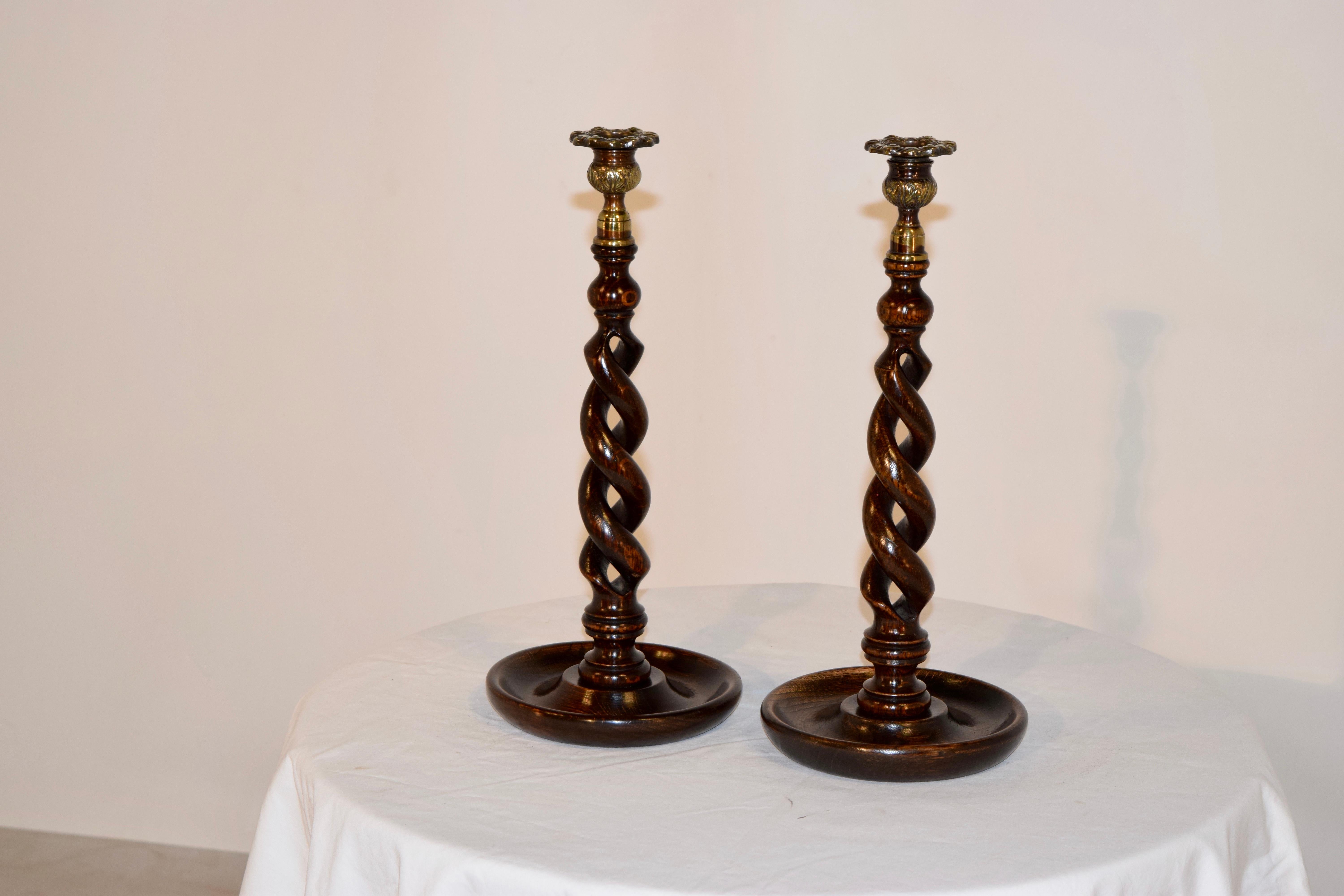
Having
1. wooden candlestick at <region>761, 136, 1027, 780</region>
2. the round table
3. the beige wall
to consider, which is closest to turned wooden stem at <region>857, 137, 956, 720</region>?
wooden candlestick at <region>761, 136, 1027, 780</region>

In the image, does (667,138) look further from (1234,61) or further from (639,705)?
(639,705)

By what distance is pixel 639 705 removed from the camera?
1259 mm

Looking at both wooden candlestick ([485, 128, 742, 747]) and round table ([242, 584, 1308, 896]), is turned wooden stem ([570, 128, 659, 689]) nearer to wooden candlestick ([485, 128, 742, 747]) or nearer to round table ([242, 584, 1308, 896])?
wooden candlestick ([485, 128, 742, 747])

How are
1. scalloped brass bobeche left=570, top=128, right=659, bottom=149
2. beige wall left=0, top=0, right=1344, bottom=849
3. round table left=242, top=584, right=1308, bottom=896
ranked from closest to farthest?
round table left=242, top=584, right=1308, bottom=896 < scalloped brass bobeche left=570, top=128, right=659, bottom=149 < beige wall left=0, top=0, right=1344, bottom=849

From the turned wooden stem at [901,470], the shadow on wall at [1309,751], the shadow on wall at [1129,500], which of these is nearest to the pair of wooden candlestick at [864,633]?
the turned wooden stem at [901,470]

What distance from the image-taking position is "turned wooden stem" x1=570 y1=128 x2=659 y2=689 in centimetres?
126

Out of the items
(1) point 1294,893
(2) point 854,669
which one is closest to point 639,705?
(2) point 854,669

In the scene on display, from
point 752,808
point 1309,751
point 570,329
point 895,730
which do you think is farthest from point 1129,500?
point 752,808

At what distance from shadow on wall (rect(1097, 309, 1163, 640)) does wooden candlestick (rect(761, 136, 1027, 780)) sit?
103 centimetres

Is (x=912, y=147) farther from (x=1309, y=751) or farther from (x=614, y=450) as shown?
(x=1309, y=751)

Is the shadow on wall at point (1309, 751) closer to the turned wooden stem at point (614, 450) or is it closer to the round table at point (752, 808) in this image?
the round table at point (752, 808)

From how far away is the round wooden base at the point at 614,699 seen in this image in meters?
1.22

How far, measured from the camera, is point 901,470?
1164 millimetres

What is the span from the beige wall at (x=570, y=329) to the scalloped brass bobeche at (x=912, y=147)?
41.1 inches
